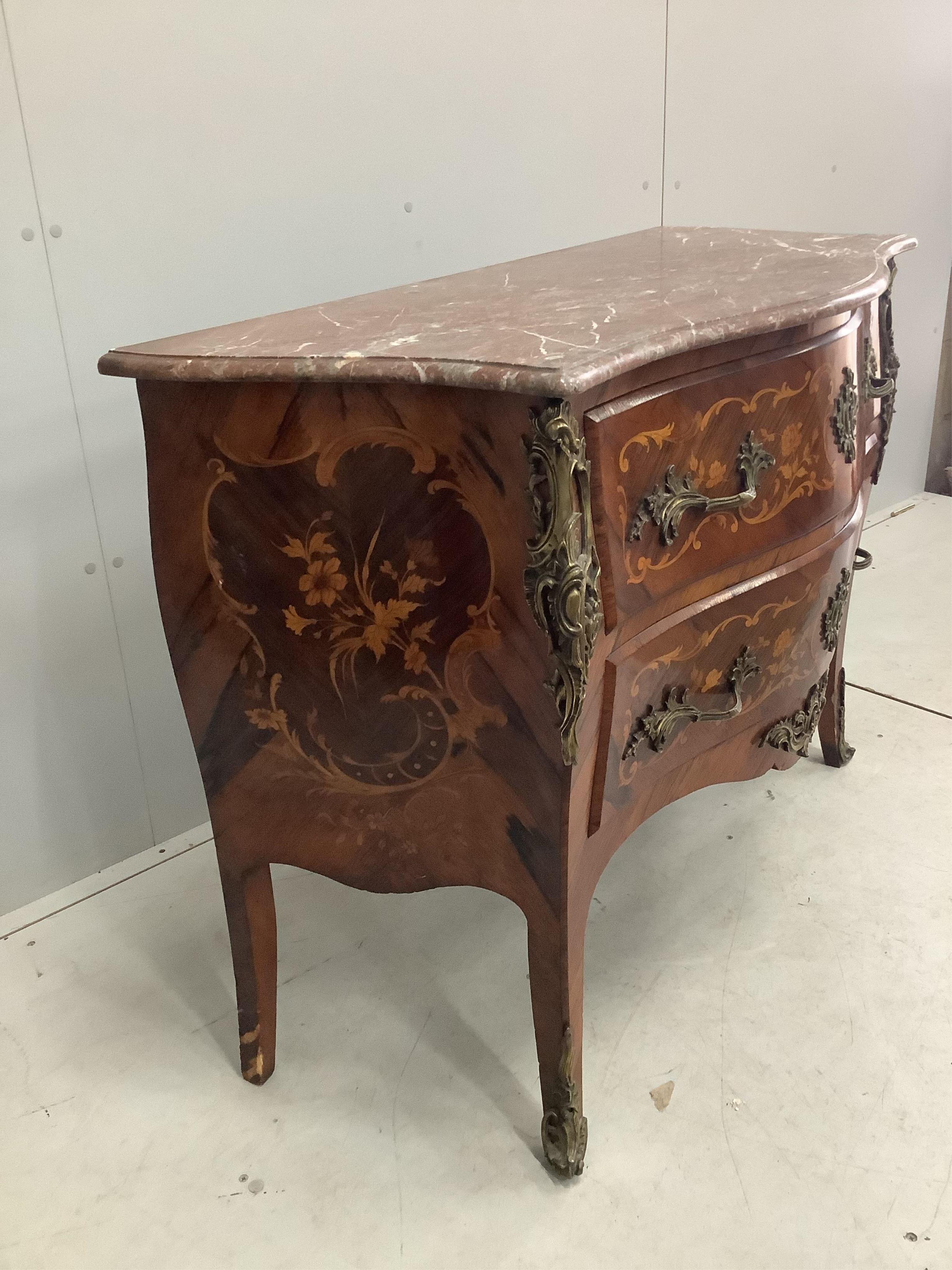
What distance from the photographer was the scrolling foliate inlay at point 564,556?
2.79 ft

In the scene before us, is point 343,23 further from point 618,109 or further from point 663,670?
point 663,670

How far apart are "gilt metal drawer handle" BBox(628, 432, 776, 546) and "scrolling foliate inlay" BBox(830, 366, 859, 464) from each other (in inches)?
6.0

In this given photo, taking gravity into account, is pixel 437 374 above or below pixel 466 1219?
above

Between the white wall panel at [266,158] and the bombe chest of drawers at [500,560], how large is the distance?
42cm

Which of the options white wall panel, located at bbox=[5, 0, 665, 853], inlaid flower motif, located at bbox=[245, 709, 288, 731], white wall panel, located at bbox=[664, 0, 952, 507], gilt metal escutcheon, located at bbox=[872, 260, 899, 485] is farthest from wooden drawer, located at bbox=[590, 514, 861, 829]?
white wall panel, located at bbox=[664, 0, 952, 507]

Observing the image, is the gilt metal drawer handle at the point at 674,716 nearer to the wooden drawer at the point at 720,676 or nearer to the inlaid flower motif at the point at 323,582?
the wooden drawer at the point at 720,676

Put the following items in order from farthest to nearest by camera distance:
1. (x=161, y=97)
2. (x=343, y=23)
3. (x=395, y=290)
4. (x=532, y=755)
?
(x=343, y=23), (x=161, y=97), (x=395, y=290), (x=532, y=755)

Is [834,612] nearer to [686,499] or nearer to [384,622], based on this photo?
[686,499]

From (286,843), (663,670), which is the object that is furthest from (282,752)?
(663,670)

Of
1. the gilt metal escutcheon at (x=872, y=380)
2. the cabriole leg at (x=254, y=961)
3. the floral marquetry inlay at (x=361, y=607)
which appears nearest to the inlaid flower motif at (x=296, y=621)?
the floral marquetry inlay at (x=361, y=607)

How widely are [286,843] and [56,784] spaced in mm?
614

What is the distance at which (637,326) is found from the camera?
0.95 m

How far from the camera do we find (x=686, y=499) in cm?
104

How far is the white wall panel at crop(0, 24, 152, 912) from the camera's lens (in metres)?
1.42
